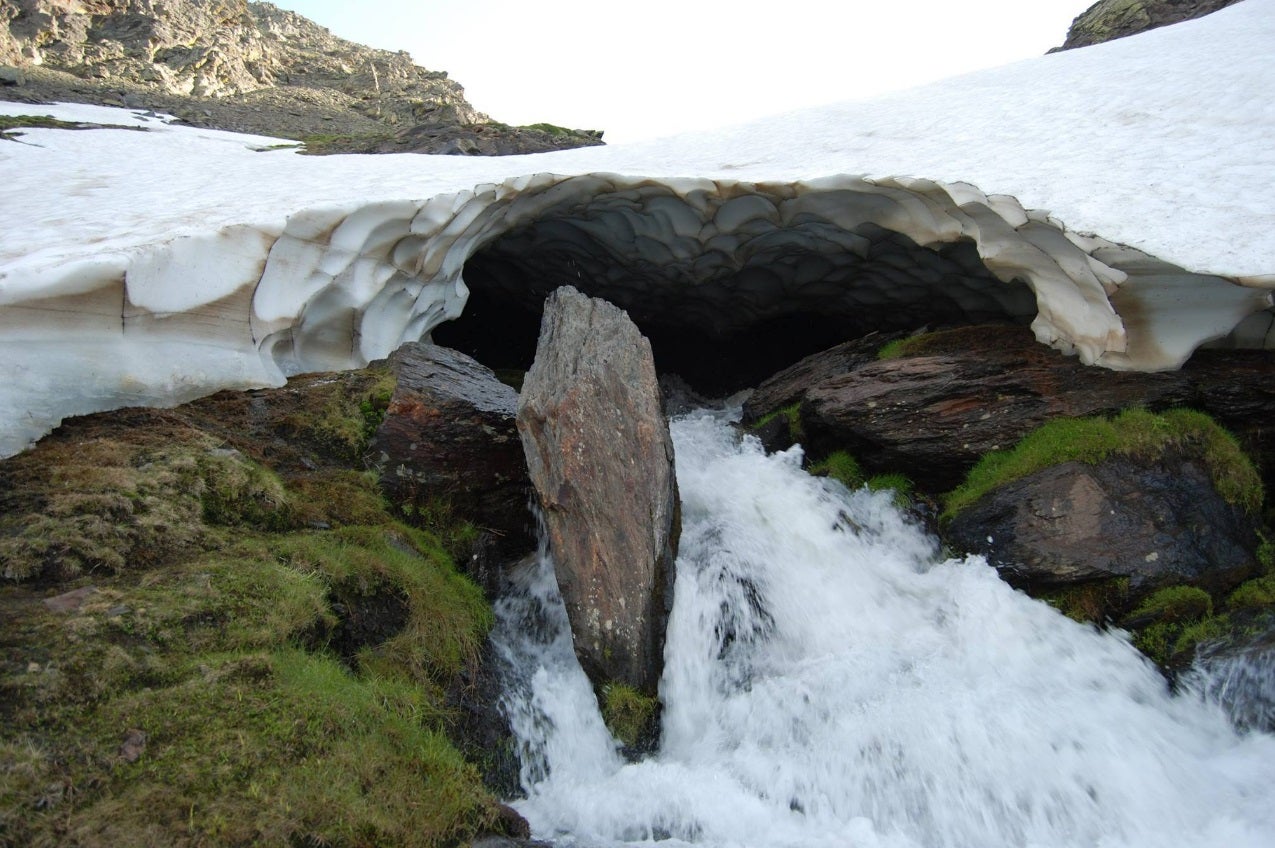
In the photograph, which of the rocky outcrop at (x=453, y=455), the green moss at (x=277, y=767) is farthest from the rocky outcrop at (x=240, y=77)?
the green moss at (x=277, y=767)

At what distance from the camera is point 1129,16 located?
1767cm

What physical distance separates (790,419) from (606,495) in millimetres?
4115

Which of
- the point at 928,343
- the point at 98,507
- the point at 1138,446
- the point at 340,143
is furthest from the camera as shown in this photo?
the point at 340,143

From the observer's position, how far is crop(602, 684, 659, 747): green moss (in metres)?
5.43

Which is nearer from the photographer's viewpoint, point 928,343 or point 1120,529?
point 1120,529

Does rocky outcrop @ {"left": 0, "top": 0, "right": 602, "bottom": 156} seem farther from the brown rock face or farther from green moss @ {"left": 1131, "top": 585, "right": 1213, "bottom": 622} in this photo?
green moss @ {"left": 1131, "top": 585, "right": 1213, "bottom": 622}

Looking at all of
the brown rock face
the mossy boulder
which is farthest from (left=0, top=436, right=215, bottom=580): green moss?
the mossy boulder

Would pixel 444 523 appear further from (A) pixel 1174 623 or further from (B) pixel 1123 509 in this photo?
(A) pixel 1174 623

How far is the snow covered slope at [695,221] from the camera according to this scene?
5.88m

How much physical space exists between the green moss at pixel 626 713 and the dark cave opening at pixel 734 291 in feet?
19.1

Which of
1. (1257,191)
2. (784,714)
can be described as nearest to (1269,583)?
(1257,191)

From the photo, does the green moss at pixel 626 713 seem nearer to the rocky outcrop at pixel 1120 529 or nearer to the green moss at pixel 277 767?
the green moss at pixel 277 767

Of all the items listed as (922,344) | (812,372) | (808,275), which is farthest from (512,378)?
(922,344)

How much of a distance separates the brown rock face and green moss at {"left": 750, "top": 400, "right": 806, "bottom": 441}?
2.86m
